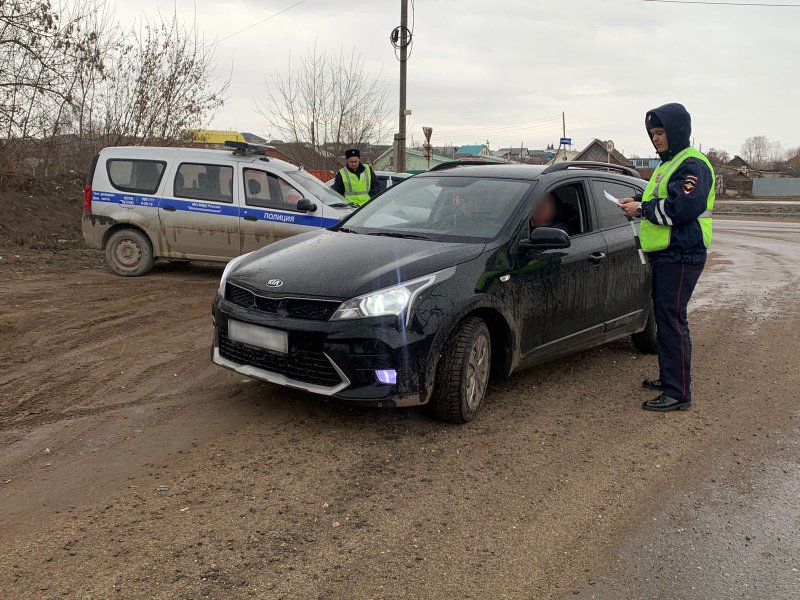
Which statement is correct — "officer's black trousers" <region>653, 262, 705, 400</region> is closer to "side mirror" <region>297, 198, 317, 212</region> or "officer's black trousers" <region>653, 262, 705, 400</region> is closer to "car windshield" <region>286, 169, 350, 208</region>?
"side mirror" <region>297, 198, 317, 212</region>

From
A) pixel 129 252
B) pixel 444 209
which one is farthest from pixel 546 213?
pixel 129 252

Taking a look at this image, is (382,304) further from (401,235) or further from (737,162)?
(737,162)

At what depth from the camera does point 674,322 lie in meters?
5.04

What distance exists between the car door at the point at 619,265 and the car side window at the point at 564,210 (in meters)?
0.18

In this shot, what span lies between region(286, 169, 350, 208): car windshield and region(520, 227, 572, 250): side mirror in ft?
17.6

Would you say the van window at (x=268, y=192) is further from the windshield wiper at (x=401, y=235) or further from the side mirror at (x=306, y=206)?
the windshield wiper at (x=401, y=235)

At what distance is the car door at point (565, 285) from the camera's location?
16.0 feet

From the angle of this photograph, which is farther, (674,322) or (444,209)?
(444,209)

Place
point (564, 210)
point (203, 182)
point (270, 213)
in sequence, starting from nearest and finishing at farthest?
point (564, 210), point (270, 213), point (203, 182)

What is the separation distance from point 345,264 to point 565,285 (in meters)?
1.78

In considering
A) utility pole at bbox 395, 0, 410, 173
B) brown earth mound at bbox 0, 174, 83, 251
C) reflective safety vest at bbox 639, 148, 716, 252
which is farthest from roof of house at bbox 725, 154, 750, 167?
reflective safety vest at bbox 639, 148, 716, 252

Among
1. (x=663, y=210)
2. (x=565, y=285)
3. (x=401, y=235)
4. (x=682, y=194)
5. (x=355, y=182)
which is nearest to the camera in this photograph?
(x=682, y=194)

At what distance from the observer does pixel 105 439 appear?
4.09 m

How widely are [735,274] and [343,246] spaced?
9711 mm
